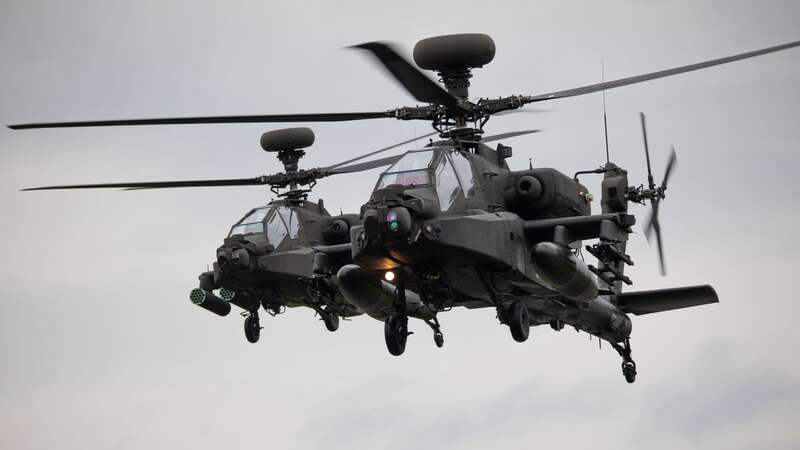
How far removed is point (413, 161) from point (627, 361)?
8.55m

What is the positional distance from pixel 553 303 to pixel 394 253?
5412mm

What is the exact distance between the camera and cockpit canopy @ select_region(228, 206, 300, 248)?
1391 inches

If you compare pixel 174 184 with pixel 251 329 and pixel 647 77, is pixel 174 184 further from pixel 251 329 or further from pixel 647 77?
pixel 647 77

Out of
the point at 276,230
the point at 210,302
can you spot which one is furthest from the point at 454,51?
the point at 210,302

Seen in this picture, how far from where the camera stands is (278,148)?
125 feet

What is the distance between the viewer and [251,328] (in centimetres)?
3650

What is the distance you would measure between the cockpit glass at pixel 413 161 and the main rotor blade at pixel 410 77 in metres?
0.89

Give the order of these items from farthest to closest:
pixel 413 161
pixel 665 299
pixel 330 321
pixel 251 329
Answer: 1. pixel 251 329
2. pixel 330 321
3. pixel 665 299
4. pixel 413 161

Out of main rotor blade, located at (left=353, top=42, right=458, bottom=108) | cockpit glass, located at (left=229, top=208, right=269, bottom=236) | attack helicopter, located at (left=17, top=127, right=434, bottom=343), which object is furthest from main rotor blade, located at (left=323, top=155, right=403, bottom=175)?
main rotor blade, located at (left=353, top=42, right=458, bottom=108)

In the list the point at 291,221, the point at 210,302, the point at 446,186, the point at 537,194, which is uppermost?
the point at 446,186

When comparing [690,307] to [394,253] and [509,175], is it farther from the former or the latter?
[394,253]

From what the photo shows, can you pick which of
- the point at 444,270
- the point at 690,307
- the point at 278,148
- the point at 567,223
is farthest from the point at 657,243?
the point at 278,148

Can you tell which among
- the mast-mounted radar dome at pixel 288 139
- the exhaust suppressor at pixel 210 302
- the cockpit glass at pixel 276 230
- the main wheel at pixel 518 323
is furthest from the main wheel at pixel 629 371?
the mast-mounted radar dome at pixel 288 139

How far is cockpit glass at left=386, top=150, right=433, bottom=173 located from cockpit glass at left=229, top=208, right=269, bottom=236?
8801mm
